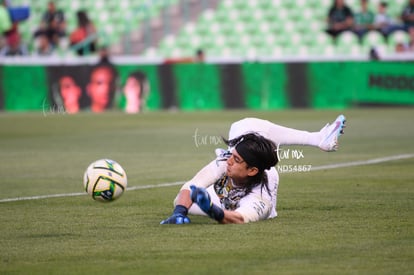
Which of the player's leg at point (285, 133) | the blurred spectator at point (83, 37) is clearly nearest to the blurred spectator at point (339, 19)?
the blurred spectator at point (83, 37)

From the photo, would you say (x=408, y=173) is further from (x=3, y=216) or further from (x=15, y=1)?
(x=15, y=1)

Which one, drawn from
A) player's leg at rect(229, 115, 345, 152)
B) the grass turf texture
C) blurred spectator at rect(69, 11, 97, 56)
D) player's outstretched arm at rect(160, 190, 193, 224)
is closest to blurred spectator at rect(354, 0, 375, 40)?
blurred spectator at rect(69, 11, 97, 56)

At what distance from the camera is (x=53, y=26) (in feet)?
102

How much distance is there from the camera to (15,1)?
1326 inches

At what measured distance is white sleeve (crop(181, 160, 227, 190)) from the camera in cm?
812

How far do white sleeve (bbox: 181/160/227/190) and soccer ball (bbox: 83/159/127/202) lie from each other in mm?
691

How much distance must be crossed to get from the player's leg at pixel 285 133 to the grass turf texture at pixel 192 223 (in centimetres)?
57

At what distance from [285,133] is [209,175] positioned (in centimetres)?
124

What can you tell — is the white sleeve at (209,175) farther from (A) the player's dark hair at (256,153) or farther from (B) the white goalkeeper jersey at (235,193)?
(A) the player's dark hair at (256,153)

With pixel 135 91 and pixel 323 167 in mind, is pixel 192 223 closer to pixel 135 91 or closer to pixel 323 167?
pixel 323 167

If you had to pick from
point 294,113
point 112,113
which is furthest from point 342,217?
point 112,113

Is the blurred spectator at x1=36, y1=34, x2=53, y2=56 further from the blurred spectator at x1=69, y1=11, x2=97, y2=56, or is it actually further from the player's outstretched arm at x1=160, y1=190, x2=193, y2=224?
the player's outstretched arm at x1=160, y1=190, x2=193, y2=224

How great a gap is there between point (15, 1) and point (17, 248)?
27541mm

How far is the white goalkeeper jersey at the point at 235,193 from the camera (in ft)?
26.7
